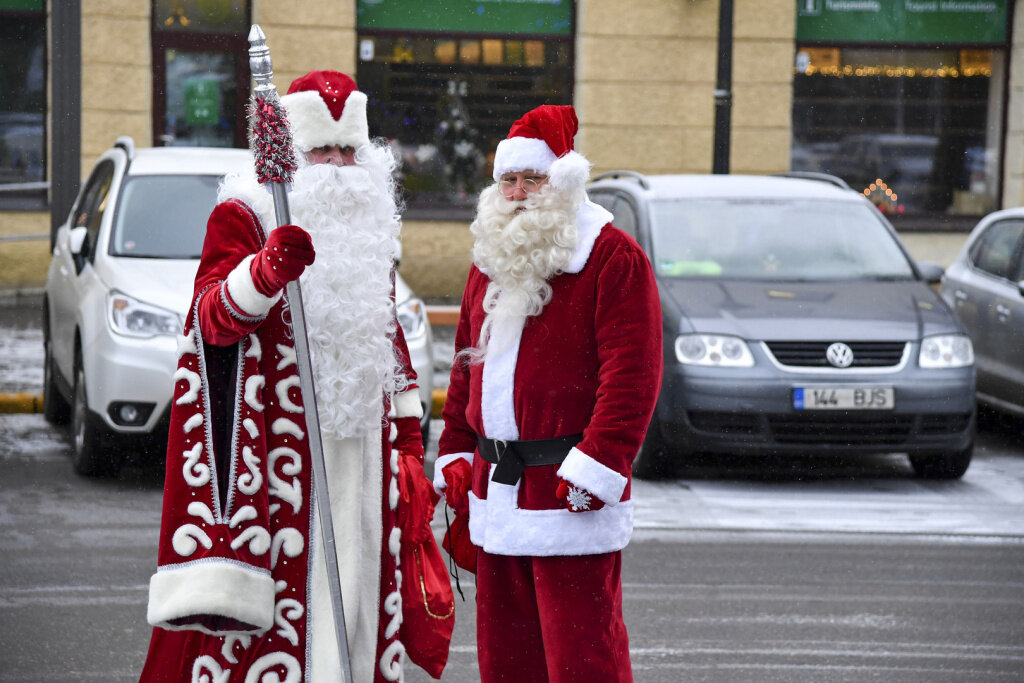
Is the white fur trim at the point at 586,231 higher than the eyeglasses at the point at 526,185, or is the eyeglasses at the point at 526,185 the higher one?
the eyeglasses at the point at 526,185

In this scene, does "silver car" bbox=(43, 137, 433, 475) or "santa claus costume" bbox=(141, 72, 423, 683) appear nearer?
"santa claus costume" bbox=(141, 72, 423, 683)

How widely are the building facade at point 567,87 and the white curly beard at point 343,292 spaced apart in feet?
38.0

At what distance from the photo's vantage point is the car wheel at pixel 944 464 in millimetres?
8023

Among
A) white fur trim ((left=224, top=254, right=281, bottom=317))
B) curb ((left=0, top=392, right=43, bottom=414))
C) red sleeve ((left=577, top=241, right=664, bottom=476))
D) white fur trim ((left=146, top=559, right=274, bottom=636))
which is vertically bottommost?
curb ((left=0, top=392, right=43, bottom=414))

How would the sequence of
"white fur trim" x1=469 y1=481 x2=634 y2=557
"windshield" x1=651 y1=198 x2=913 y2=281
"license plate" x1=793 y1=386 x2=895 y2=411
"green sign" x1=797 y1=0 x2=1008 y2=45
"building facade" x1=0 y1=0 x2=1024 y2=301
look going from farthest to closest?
"green sign" x1=797 y1=0 x2=1008 y2=45
"building facade" x1=0 y1=0 x2=1024 y2=301
"windshield" x1=651 y1=198 x2=913 y2=281
"license plate" x1=793 y1=386 x2=895 y2=411
"white fur trim" x1=469 y1=481 x2=634 y2=557

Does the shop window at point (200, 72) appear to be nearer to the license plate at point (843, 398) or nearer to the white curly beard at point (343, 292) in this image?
the license plate at point (843, 398)

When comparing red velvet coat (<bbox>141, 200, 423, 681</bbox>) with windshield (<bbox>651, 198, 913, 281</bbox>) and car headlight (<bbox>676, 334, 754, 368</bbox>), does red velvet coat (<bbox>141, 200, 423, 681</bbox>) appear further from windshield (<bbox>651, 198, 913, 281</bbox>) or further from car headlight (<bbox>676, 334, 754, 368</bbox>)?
windshield (<bbox>651, 198, 913, 281</bbox>)

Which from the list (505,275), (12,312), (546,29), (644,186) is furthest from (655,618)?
(546,29)

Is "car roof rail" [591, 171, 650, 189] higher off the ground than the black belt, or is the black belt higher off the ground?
"car roof rail" [591, 171, 650, 189]

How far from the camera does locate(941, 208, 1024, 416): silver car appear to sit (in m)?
9.19

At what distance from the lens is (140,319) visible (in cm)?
740

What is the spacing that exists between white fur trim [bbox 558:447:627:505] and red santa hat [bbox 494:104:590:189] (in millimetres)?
675

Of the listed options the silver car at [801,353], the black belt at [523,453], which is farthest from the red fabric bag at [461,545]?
the silver car at [801,353]

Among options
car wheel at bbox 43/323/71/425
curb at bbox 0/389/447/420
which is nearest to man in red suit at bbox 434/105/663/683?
curb at bbox 0/389/447/420
